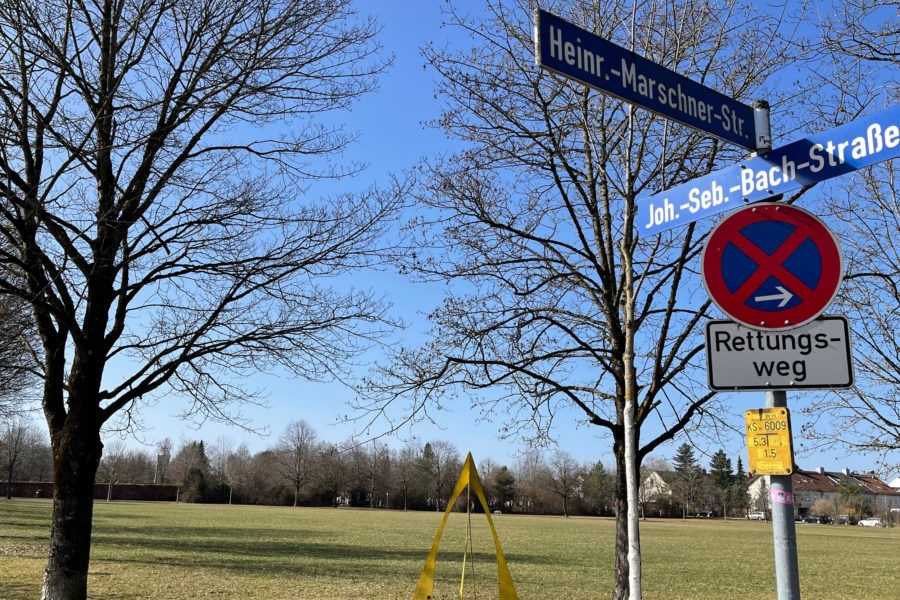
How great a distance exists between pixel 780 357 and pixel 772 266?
1.26ft

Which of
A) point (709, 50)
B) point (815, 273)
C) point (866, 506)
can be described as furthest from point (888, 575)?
point (866, 506)

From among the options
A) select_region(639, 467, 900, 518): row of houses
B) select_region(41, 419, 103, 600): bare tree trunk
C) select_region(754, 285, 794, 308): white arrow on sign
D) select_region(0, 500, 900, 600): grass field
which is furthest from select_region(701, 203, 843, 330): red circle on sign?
select_region(639, 467, 900, 518): row of houses

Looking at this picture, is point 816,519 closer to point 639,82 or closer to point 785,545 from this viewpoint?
point 639,82

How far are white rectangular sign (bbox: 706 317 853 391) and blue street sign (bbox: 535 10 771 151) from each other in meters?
1.22

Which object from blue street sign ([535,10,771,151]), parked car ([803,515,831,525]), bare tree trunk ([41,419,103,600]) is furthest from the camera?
parked car ([803,515,831,525])

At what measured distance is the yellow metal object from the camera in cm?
275

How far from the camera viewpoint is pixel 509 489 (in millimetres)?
107750

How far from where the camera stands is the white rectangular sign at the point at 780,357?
9.21 feet

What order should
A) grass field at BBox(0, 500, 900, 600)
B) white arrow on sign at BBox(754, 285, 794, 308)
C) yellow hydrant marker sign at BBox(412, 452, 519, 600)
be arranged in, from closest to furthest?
white arrow on sign at BBox(754, 285, 794, 308) < yellow hydrant marker sign at BBox(412, 452, 519, 600) < grass field at BBox(0, 500, 900, 600)

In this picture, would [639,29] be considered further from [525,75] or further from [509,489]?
[509,489]

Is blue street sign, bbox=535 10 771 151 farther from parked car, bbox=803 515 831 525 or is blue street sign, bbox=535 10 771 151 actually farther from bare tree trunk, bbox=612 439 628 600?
parked car, bbox=803 515 831 525

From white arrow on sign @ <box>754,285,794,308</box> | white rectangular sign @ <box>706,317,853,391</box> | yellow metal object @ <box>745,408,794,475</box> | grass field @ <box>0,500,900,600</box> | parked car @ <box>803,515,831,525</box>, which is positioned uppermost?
white arrow on sign @ <box>754,285,794,308</box>

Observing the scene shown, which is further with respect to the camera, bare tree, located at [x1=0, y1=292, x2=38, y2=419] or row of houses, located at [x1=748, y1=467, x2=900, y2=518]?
row of houses, located at [x1=748, y1=467, x2=900, y2=518]

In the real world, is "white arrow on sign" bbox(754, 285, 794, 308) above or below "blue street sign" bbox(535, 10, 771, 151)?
below
